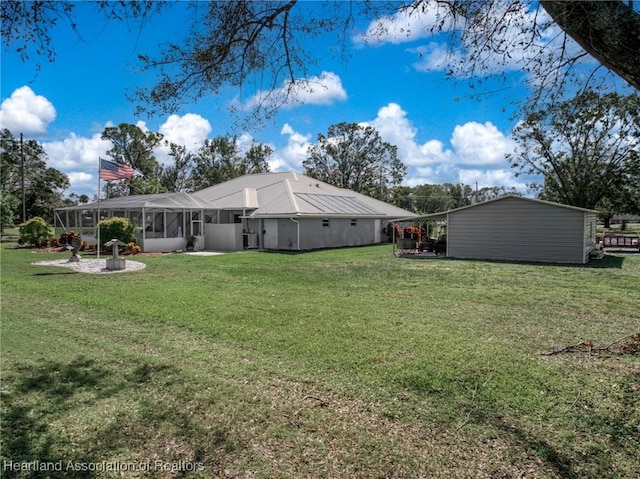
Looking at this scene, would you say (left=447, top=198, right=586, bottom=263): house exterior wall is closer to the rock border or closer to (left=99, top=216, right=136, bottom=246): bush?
the rock border

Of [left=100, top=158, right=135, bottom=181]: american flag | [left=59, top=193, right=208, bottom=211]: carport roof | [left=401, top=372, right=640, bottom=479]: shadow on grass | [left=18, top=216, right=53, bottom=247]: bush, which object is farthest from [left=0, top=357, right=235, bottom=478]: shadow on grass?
[left=18, top=216, right=53, bottom=247]: bush

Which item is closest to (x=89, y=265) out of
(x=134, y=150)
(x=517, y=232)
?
(x=517, y=232)

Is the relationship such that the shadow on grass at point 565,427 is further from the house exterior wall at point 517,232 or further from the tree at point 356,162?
the tree at point 356,162

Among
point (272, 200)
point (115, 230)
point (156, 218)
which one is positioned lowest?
point (115, 230)

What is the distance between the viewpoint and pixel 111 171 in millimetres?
18375

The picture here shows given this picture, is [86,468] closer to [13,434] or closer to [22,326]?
[13,434]

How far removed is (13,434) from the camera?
343 centimetres

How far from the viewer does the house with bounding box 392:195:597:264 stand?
18.0 meters

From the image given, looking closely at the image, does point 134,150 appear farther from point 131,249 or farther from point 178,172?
point 131,249

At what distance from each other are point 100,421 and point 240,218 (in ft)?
73.6

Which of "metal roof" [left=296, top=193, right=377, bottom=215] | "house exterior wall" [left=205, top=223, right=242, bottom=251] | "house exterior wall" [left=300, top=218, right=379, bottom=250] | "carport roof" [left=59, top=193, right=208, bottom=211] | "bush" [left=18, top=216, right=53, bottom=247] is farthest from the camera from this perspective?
"metal roof" [left=296, top=193, right=377, bottom=215]

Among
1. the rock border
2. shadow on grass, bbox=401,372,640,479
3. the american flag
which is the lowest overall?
shadow on grass, bbox=401,372,640,479

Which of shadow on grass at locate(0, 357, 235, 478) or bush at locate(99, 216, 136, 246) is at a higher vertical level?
bush at locate(99, 216, 136, 246)

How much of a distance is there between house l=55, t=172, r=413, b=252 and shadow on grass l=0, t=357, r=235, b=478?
1871 centimetres
